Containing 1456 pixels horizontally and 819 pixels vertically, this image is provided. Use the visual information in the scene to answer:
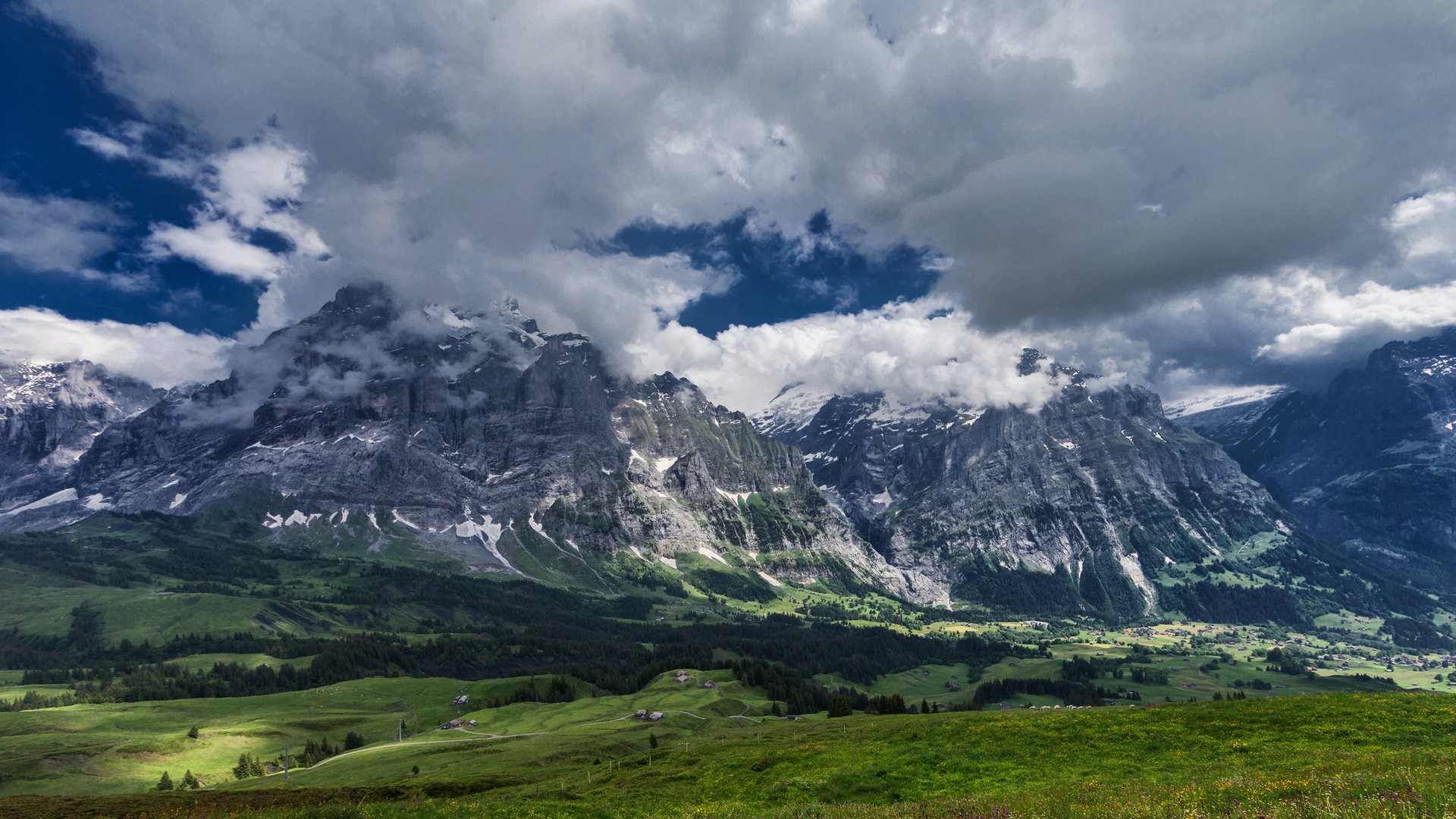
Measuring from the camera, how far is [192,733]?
13775cm

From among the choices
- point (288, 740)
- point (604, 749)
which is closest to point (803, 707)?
point (604, 749)

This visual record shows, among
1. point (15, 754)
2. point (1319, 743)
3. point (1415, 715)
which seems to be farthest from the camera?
point (15, 754)

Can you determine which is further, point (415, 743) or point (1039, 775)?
point (415, 743)

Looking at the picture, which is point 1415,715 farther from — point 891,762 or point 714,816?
point 714,816

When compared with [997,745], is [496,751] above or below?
below

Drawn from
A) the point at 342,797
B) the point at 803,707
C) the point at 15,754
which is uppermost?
the point at 342,797

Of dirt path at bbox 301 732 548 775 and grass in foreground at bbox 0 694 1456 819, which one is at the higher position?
grass in foreground at bbox 0 694 1456 819

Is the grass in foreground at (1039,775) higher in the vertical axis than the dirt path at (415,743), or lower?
higher

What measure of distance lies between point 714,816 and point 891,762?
1996cm

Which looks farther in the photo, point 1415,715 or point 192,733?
point 192,733

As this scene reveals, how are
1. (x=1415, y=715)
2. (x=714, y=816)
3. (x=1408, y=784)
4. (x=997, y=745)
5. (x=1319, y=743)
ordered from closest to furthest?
(x=1408, y=784) < (x=714, y=816) < (x=1319, y=743) < (x=1415, y=715) < (x=997, y=745)

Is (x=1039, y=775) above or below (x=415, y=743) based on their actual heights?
above

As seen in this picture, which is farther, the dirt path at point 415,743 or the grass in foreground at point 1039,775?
the dirt path at point 415,743

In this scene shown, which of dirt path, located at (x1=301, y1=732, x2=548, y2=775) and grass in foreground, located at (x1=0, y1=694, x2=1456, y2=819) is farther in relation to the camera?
dirt path, located at (x1=301, y1=732, x2=548, y2=775)
